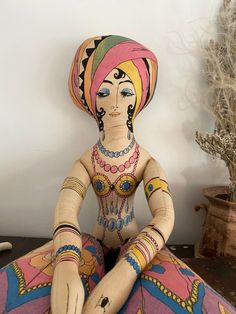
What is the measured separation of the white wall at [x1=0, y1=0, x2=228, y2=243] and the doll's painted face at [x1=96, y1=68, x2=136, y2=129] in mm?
187

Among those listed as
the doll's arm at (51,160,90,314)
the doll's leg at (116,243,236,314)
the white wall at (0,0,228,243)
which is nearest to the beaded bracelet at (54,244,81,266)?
the doll's arm at (51,160,90,314)

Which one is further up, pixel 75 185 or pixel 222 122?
pixel 222 122

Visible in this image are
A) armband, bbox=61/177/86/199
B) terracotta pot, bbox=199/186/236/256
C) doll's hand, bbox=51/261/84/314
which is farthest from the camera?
terracotta pot, bbox=199/186/236/256

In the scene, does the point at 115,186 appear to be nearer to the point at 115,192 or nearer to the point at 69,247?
the point at 115,192

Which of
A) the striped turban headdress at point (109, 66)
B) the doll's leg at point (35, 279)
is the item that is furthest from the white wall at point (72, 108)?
the doll's leg at point (35, 279)

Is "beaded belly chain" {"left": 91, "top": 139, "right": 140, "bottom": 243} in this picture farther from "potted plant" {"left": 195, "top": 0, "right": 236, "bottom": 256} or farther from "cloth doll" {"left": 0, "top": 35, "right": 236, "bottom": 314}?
"potted plant" {"left": 195, "top": 0, "right": 236, "bottom": 256}

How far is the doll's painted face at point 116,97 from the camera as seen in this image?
2.06 ft

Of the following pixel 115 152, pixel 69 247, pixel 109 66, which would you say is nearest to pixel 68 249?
pixel 69 247

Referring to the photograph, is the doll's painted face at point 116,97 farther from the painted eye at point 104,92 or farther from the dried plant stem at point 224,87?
the dried plant stem at point 224,87

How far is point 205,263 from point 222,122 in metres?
0.32

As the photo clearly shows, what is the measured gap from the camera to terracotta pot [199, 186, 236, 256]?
73 cm

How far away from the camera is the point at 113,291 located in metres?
0.45

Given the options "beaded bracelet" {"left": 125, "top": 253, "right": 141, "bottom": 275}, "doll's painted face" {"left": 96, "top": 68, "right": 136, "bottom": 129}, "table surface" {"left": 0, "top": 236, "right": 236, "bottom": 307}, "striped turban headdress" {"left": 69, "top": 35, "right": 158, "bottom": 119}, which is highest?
"striped turban headdress" {"left": 69, "top": 35, "right": 158, "bottom": 119}

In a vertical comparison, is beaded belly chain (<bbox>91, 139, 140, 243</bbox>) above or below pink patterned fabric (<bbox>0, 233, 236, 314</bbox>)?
above
